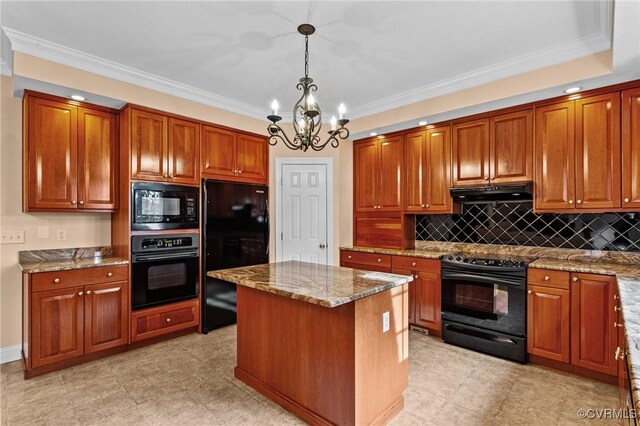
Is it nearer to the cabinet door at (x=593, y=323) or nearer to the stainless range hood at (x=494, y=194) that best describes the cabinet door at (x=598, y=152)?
the stainless range hood at (x=494, y=194)

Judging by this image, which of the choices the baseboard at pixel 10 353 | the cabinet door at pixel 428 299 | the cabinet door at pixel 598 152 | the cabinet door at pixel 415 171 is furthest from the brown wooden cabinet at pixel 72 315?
the cabinet door at pixel 598 152

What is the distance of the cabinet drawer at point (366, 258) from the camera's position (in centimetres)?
406

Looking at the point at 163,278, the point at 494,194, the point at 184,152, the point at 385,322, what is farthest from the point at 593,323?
the point at 184,152

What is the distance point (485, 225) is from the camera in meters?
3.79

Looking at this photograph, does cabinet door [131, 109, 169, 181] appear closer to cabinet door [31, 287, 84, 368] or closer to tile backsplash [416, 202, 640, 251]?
cabinet door [31, 287, 84, 368]

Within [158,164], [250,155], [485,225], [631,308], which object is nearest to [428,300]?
[485,225]

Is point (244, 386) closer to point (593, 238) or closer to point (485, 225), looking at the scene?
point (485, 225)

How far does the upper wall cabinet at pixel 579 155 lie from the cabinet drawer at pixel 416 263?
3.73 feet

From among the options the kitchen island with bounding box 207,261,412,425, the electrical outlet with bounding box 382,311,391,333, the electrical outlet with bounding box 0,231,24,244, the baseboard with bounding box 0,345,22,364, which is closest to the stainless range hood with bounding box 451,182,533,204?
the kitchen island with bounding box 207,261,412,425

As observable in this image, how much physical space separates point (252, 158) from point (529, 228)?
3361mm

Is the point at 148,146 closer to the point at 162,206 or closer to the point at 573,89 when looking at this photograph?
the point at 162,206

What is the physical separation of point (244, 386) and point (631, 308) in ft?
8.31

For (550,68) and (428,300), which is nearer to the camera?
(550,68)

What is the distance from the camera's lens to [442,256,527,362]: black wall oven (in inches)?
119
